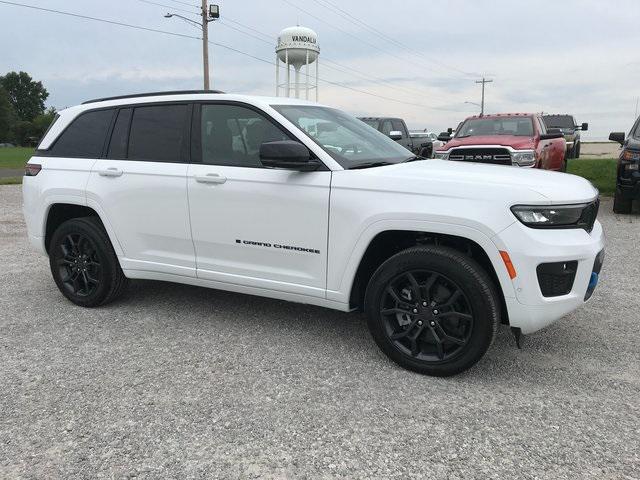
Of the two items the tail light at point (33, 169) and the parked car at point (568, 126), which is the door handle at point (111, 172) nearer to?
the tail light at point (33, 169)

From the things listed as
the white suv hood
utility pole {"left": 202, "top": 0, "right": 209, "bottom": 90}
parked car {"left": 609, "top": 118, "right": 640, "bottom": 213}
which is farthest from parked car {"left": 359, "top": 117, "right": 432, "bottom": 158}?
the white suv hood

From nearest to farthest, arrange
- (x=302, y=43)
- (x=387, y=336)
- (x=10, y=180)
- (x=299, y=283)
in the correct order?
1. (x=387, y=336)
2. (x=299, y=283)
3. (x=10, y=180)
4. (x=302, y=43)

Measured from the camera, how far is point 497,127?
1091 cm

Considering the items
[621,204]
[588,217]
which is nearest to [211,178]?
[588,217]

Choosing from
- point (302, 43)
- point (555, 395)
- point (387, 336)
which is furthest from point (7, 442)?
point (302, 43)

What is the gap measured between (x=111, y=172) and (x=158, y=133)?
0.50 meters

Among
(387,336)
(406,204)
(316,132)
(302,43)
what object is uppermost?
(302,43)

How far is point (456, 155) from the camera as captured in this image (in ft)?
32.7

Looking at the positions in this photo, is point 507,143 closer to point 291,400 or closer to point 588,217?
point 588,217

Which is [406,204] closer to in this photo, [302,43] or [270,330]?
[270,330]

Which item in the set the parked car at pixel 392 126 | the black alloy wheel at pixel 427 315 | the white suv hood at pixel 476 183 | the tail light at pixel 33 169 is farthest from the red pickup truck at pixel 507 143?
the tail light at pixel 33 169

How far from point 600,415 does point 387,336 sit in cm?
123

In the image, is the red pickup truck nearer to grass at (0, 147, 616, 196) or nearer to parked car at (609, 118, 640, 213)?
parked car at (609, 118, 640, 213)

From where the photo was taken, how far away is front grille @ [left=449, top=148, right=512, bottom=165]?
31.3ft
